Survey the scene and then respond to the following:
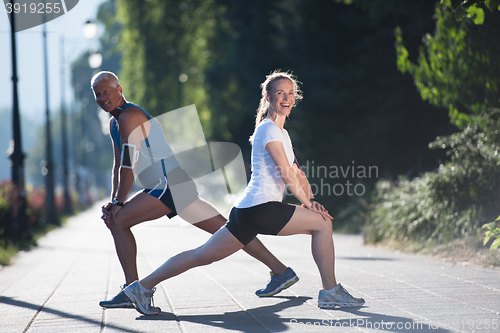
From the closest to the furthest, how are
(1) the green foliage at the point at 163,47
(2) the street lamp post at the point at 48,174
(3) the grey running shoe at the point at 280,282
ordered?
(3) the grey running shoe at the point at 280,282
(2) the street lamp post at the point at 48,174
(1) the green foliage at the point at 163,47

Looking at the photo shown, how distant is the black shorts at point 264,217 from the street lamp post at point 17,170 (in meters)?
11.8

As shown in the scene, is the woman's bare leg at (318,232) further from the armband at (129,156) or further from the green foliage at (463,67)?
the green foliage at (463,67)

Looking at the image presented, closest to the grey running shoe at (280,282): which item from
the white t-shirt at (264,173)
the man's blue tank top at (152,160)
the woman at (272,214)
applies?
the woman at (272,214)

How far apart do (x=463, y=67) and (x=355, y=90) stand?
8.57m

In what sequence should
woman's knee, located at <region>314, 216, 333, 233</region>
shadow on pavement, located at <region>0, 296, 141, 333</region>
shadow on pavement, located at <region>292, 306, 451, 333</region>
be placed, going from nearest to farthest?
shadow on pavement, located at <region>292, 306, 451, 333</region>, shadow on pavement, located at <region>0, 296, 141, 333</region>, woman's knee, located at <region>314, 216, 333, 233</region>

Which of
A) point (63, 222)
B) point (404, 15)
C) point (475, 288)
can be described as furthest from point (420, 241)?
point (63, 222)

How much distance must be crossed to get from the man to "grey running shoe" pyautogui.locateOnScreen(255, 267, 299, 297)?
836mm

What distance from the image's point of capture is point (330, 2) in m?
20.8

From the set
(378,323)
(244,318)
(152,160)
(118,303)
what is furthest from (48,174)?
(378,323)

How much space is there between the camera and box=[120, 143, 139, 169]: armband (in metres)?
5.86

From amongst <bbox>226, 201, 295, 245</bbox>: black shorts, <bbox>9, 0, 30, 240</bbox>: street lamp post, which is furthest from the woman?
<bbox>9, 0, 30, 240</bbox>: street lamp post

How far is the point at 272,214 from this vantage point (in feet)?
17.5

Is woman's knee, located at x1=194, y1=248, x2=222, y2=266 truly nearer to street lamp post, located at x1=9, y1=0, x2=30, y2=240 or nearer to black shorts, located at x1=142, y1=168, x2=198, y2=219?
black shorts, located at x1=142, y1=168, x2=198, y2=219

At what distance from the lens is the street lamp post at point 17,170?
16297mm
